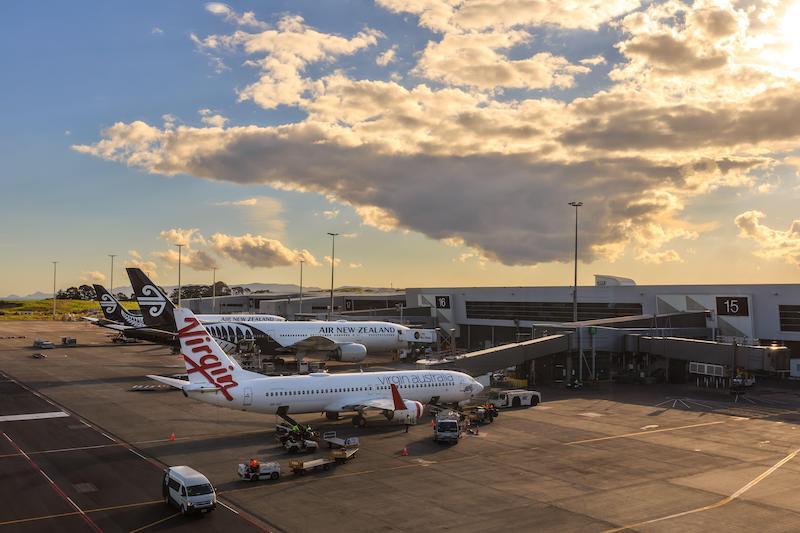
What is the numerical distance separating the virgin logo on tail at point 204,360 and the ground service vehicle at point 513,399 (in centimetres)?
2834

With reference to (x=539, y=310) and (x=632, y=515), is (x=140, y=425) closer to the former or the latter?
(x=632, y=515)

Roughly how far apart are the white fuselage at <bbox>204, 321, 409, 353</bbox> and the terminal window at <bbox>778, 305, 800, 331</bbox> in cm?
5642

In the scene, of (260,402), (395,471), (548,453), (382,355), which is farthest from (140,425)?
(382,355)

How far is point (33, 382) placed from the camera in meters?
77.7

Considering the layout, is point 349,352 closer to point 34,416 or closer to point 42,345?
point 34,416

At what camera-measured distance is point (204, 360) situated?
4656 centimetres

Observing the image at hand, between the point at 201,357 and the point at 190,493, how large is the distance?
1651 centimetres

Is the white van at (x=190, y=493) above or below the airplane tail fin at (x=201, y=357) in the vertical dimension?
below

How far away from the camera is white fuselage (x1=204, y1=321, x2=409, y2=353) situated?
96000 millimetres

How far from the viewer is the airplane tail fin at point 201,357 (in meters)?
45.8

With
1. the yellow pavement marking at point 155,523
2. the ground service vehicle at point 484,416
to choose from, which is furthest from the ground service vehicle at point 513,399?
the yellow pavement marking at point 155,523

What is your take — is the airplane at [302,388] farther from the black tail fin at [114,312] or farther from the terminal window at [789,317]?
the black tail fin at [114,312]

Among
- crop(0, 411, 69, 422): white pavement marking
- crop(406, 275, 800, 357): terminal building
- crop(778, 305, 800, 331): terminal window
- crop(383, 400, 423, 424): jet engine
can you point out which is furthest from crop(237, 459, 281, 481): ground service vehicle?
crop(778, 305, 800, 331): terminal window

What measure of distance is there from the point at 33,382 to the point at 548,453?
6255 centimetres
